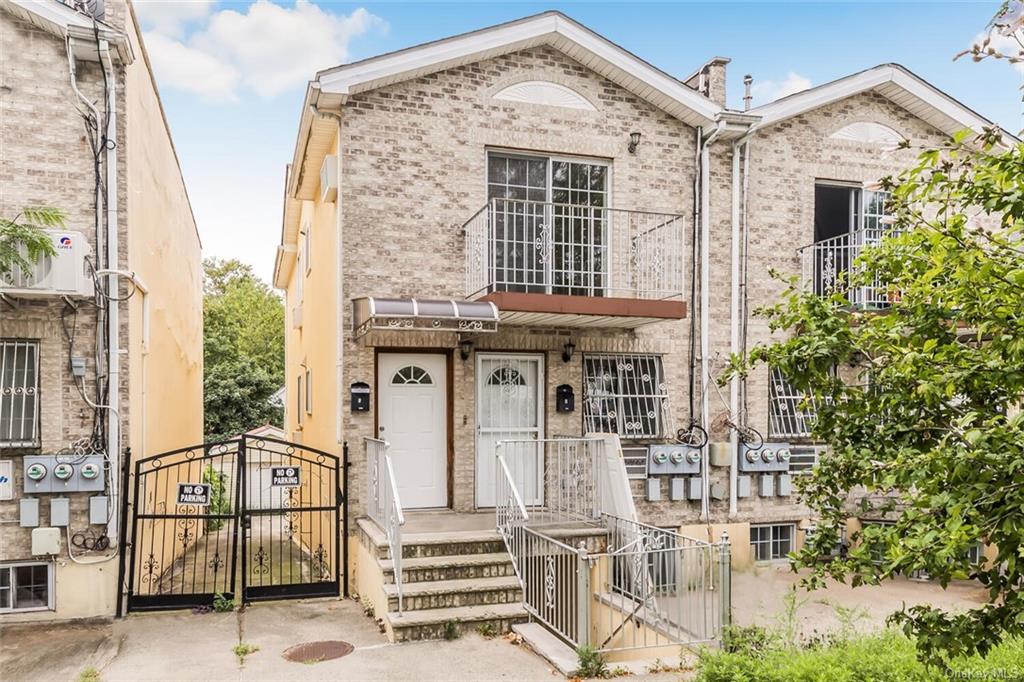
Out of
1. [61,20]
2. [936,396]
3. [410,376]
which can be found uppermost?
[61,20]

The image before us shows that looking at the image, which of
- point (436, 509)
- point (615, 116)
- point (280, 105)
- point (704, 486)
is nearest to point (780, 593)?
point (704, 486)

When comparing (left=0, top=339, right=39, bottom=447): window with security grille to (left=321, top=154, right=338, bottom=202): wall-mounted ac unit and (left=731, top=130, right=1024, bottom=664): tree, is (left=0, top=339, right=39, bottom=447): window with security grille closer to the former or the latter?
(left=321, top=154, right=338, bottom=202): wall-mounted ac unit

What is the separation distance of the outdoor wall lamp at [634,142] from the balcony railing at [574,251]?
0.93 metres

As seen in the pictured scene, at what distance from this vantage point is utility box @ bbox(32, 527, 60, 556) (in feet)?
26.1

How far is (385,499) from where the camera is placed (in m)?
8.28

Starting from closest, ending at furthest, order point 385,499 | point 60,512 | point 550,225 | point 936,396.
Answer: point 936,396, point 60,512, point 385,499, point 550,225

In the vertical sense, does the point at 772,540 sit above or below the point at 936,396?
below

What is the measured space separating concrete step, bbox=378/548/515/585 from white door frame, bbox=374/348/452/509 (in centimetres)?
195

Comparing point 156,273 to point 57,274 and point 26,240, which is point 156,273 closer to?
point 57,274

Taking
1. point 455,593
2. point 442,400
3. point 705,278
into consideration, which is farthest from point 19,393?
point 705,278

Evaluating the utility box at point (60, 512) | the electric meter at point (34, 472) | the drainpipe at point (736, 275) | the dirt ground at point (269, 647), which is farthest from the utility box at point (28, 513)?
the drainpipe at point (736, 275)

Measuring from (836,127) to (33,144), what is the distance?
10.9 metres

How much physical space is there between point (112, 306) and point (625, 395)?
658 centimetres

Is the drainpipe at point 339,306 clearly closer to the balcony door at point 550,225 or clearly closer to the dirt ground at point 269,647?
the balcony door at point 550,225
